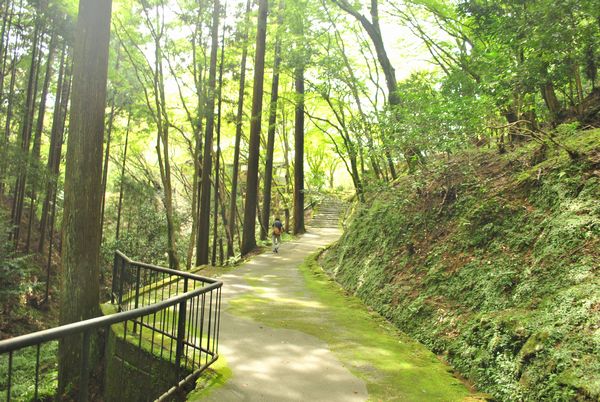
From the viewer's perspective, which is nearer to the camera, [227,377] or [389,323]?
[227,377]

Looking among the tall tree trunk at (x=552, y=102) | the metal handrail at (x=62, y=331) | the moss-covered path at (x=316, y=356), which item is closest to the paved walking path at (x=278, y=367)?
the moss-covered path at (x=316, y=356)

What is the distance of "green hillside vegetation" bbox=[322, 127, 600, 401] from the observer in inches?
134

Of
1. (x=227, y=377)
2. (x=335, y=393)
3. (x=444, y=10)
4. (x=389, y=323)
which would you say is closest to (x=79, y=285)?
(x=227, y=377)

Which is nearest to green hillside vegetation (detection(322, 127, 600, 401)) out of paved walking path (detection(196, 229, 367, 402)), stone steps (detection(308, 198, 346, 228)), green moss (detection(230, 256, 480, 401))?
green moss (detection(230, 256, 480, 401))

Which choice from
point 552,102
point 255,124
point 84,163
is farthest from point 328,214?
point 84,163

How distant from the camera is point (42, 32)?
1279 cm

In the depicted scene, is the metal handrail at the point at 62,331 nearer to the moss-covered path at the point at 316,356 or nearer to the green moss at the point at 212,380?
the green moss at the point at 212,380

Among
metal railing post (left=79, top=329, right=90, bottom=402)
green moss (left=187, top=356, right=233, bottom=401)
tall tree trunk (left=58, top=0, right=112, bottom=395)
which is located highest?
tall tree trunk (left=58, top=0, right=112, bottom=395)

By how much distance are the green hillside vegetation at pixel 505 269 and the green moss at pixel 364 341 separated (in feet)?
0.87

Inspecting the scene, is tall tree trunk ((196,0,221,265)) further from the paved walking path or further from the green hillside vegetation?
the green hillside vegetation

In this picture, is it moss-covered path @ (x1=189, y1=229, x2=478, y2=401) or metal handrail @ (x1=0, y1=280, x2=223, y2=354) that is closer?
metal handrail @ (x1=0, y1=280, x2=223, y2=354)

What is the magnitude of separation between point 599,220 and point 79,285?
6264 mm

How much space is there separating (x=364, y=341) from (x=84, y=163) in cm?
443

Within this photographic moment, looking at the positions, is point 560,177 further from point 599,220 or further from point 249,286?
point 249,286
